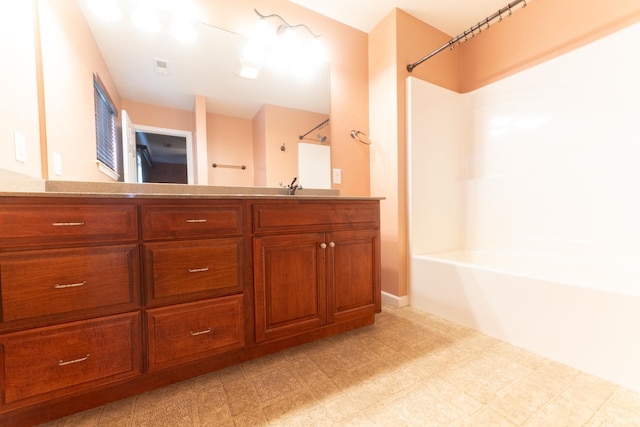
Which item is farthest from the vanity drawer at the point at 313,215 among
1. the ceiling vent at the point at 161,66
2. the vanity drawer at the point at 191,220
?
the ceiling vent at the point at 161,66

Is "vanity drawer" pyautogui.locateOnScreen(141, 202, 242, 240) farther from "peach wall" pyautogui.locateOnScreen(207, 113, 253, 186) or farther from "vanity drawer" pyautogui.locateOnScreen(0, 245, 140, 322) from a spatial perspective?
"peach wall" pyautogui.locateOnScreen(207, 113, 253, 186)

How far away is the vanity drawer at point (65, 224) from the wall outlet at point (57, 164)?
46 cm

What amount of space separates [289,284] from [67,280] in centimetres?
89

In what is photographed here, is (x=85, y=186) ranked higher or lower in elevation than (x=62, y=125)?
lower

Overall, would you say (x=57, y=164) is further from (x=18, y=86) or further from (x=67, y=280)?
(x=67, y=280)

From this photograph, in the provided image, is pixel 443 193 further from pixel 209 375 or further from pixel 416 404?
pixel 209 375

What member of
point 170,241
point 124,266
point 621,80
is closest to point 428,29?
point 621,80

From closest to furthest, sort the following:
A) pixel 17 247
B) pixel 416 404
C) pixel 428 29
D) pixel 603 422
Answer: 1. pixel 17 247
2. pixel 603 422
3. pixel 416 404
4. pixel 428 29

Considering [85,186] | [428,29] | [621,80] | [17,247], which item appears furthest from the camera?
[428,29]

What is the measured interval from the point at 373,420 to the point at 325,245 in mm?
807

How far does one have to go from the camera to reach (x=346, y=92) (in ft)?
7.39

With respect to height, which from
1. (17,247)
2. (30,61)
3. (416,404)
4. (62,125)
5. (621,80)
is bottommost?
(416,404)

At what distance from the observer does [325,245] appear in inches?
58.6

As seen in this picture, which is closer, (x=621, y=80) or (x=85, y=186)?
(x=85, y=186)
